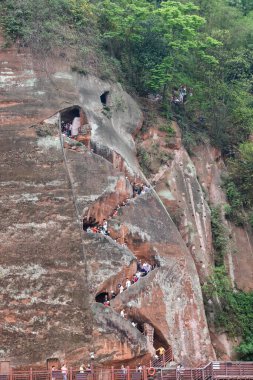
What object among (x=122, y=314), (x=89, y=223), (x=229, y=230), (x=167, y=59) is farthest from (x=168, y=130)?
(x=122, y=314)

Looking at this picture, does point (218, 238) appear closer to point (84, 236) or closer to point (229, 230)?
point (229, 230)

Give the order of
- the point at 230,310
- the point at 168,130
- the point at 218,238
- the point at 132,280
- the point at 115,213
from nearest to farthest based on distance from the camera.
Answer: the point at 132,280 → the point at 115,213 → the point at 230,310 → the point at 218,238 → the point at 168,130

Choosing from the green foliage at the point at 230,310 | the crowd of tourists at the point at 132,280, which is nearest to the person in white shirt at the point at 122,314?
the crowd of tourists at the point at 132,280

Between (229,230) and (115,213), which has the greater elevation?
(115,213)

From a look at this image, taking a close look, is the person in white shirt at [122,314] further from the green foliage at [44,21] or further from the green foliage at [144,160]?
the green foliage at [44,21]

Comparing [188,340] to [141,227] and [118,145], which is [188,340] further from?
[118,145]

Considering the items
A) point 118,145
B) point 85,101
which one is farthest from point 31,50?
point 118,145

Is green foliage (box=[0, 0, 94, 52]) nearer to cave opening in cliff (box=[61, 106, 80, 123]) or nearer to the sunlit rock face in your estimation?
the sunlit rock face

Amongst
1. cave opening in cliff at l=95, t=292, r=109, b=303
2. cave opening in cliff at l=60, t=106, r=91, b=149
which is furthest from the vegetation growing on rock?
cave opening in cliff at l=95, t=292, r=109, b=303
